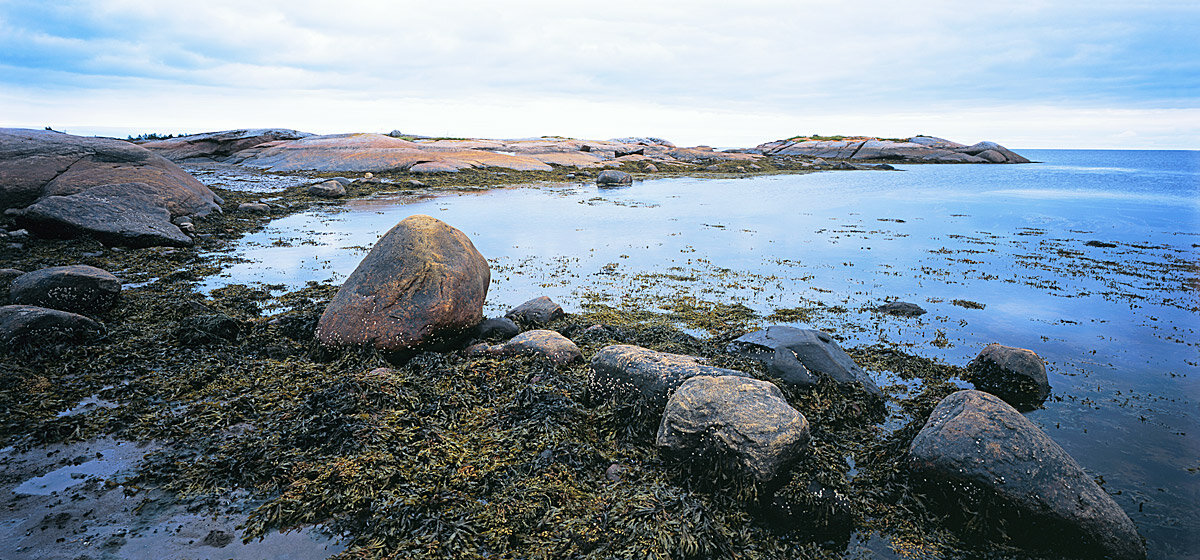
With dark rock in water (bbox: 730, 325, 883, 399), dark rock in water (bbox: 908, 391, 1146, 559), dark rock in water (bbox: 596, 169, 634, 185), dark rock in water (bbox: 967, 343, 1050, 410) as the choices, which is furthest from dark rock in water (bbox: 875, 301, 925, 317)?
dark rock in water (bbox: 596, 169, 634, 185)

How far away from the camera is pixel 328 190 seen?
29766mm

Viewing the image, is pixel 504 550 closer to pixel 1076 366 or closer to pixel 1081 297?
pixel 1076 366

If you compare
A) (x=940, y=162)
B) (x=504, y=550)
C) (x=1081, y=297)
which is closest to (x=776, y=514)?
(x=504, y=550)

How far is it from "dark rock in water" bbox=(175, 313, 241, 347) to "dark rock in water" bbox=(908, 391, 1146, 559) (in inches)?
376

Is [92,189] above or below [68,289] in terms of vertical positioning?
above

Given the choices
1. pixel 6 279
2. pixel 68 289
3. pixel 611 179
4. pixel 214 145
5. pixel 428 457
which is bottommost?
pixel 428 457

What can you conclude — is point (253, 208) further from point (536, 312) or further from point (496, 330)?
point (496, 330)

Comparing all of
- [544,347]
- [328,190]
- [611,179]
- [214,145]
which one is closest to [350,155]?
[328,190]

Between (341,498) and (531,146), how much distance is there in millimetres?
65989

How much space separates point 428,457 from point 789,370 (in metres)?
4.73

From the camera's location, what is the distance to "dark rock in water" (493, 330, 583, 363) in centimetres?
821

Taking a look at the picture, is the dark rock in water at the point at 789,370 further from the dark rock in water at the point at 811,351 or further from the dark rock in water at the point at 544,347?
the dark rock in water at the point at 544,347

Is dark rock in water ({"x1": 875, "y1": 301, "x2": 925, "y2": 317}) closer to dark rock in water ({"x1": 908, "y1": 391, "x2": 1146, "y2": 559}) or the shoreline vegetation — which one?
the shoreline vegetation

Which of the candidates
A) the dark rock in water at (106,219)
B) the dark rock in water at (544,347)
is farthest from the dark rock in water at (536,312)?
the dark rock in water at (106,219)
